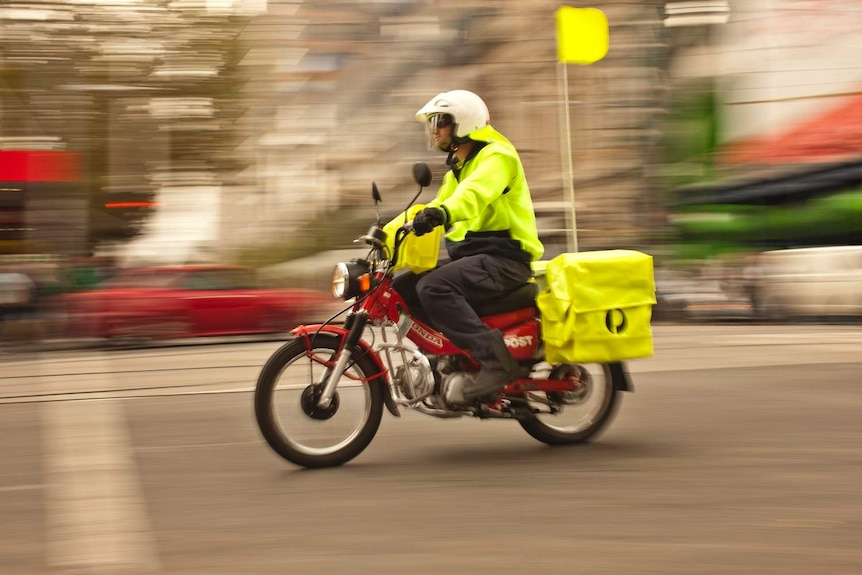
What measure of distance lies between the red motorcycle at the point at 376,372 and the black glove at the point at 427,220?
0.05 metres

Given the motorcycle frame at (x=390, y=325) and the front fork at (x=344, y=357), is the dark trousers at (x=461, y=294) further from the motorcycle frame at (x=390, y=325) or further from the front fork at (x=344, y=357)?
the front fork at (x=344, y=357)

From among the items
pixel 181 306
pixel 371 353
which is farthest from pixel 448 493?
pixel 181 306

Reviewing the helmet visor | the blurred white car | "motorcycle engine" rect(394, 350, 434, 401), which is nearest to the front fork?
"motorcycle engine" rect(394, 350, 434, 401)

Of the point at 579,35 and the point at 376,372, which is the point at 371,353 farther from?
the point at 579,35

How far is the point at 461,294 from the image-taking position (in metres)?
6.17

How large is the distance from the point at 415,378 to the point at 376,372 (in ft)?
0.69

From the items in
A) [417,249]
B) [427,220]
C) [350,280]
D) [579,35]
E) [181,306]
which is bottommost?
[350,280]

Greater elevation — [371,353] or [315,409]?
[371,353]

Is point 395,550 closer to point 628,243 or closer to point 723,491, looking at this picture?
point 723,491

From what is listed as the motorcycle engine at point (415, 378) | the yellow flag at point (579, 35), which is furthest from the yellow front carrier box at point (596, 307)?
the yellow flag at point (579, 35)

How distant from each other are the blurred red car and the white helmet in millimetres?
11507

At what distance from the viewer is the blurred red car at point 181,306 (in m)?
17.0

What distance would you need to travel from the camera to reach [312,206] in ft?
104

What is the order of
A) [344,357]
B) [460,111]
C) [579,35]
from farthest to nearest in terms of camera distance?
[579,35], [460,111], [344,357]
